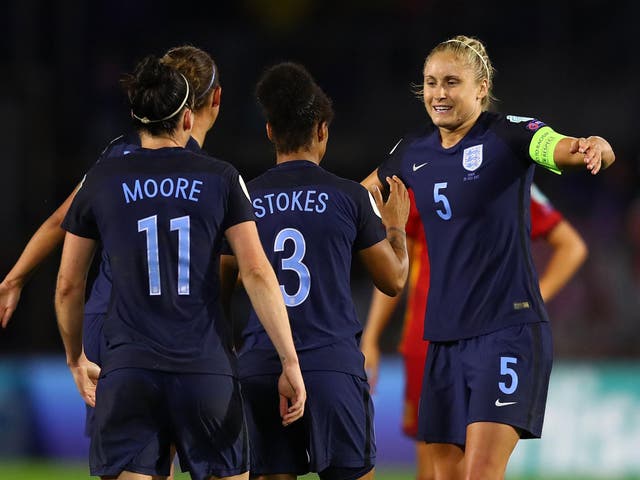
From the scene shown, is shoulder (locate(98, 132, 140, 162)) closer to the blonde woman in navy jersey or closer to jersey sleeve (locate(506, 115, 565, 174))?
the blonde woman in navy jersey

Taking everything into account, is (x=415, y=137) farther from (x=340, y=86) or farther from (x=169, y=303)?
(x=340, y=86)

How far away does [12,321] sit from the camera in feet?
45.0

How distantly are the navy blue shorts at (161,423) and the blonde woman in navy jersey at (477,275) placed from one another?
49.9 inches

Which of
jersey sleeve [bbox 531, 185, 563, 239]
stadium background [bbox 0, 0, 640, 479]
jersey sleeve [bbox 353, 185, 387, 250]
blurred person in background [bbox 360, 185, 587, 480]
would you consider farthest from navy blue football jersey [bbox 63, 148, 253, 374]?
stadium background [bbox 0, 0, 640, 479]

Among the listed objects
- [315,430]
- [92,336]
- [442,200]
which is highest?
[442,200]

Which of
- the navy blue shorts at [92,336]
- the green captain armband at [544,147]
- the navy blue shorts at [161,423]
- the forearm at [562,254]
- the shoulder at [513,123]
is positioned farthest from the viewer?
the forearm at [562,254]

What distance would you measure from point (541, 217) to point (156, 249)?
3.65 meters

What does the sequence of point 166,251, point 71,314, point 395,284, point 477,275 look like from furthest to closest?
point 477,275
point 395,284
point 71,314
point 166,251

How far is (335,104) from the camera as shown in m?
15.1

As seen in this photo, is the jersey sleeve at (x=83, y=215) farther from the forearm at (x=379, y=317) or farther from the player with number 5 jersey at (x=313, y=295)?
the forearm at (x=379, y=317)

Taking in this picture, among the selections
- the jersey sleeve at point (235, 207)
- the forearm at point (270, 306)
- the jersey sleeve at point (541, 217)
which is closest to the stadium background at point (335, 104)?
the jersey sleeve at point (541, 217)

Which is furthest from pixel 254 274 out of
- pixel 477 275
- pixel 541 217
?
pixel 541 217

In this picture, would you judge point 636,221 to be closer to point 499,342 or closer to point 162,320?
point 499,342

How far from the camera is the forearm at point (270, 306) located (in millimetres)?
4449
